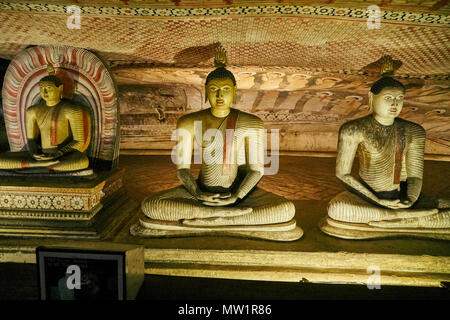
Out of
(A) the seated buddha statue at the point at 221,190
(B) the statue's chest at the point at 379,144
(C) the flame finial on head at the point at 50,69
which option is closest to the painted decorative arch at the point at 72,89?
(C) the flame finial on head at the point at 50,69

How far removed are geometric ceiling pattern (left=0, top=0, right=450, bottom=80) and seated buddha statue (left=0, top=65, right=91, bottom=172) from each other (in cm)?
55

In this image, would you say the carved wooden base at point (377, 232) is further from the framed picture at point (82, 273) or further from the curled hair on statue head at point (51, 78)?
the curled hair on statue head at point (51, 78)

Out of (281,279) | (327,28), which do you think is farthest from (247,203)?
(327,28)

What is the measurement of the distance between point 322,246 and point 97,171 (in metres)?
2.27

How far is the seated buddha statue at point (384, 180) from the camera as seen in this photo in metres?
2.59

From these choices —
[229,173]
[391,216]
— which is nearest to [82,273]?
[229,173]

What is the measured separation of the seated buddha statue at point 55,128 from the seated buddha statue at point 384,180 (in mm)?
2374

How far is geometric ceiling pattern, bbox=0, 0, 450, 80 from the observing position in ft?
8.64

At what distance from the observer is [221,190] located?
113 inches

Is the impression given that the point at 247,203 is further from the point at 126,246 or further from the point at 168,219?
the point at 126,246

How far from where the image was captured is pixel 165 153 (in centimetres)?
645

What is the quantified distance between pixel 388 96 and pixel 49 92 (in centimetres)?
309
